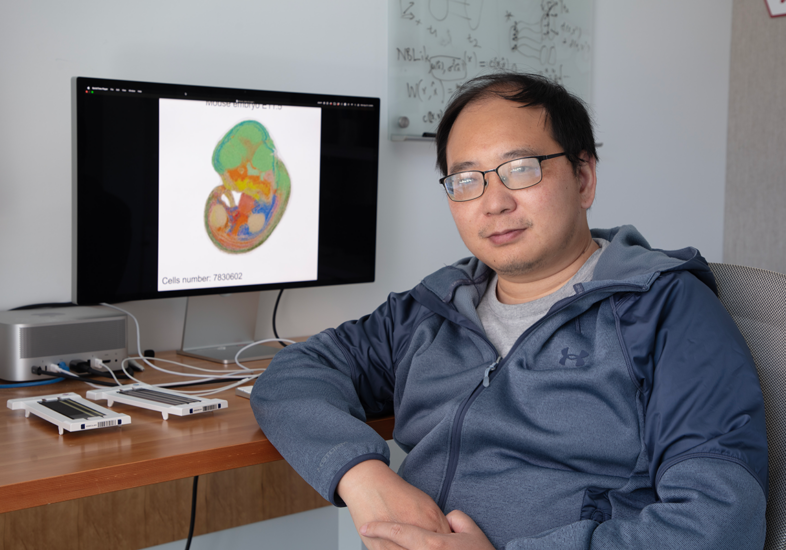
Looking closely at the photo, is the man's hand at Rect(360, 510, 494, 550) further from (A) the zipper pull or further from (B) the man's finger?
(A) the zipper pull

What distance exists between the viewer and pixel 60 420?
991mm

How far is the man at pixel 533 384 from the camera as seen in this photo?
781mm

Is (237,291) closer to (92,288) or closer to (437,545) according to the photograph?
(92,288)

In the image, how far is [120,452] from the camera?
91cm

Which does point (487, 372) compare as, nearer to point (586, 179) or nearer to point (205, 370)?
point (586, 179)

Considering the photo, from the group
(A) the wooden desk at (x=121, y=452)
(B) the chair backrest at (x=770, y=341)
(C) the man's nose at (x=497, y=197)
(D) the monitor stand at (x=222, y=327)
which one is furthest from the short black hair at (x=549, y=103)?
(D) the monitor stand at (x=222, y=327)

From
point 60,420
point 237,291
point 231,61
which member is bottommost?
point 60,420

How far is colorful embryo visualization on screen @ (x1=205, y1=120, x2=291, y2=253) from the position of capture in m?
1.42

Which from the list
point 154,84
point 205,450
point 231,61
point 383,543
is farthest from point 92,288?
point 383,543

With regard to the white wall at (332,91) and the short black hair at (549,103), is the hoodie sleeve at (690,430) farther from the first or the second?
Result: the white wall at (332,91)

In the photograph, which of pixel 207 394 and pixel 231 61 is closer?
pixel 207 394

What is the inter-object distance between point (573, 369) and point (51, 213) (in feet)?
3.77

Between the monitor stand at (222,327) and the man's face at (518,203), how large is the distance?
0.68 metres

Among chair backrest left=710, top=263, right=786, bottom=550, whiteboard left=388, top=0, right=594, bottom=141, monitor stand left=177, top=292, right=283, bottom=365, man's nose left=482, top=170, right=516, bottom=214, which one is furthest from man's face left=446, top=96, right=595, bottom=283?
whiteboard left=388, top=0, right=594, bottom=141
